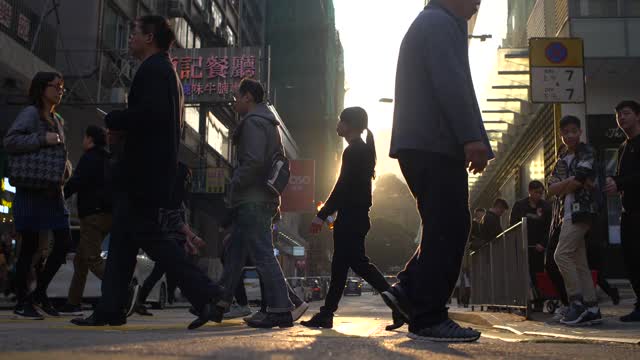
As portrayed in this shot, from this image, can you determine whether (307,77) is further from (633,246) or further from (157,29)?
(157,29)

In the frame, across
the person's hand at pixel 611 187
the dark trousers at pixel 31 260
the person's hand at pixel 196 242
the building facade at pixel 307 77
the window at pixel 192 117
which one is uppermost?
the building facade at pixel 307 77

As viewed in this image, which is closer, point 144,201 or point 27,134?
point 144,201

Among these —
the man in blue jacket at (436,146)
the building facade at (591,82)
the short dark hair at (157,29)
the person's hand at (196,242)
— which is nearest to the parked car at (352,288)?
Result: the building facade at (591,82)

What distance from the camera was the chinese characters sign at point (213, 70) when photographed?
1070 inches

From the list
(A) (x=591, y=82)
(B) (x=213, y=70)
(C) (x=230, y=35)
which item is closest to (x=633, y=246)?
(A) (x=591, y=82)

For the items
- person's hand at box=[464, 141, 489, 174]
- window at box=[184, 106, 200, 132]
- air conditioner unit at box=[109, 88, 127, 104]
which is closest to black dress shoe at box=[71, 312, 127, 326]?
person's hand at box=[464, 141, 489, 174]

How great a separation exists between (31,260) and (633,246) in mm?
4842

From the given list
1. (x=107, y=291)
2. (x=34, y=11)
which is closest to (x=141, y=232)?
(x=107, y=291)

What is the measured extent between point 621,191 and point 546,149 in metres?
11.3

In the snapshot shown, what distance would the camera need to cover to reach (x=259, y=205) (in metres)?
5.65

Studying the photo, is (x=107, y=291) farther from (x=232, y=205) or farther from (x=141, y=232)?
(x=232, y=205)

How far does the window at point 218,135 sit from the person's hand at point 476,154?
2972 cm

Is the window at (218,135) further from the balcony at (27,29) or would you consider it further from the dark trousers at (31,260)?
the dark trousers at (31,260)

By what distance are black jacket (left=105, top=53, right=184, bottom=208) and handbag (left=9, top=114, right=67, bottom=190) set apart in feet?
5.74
